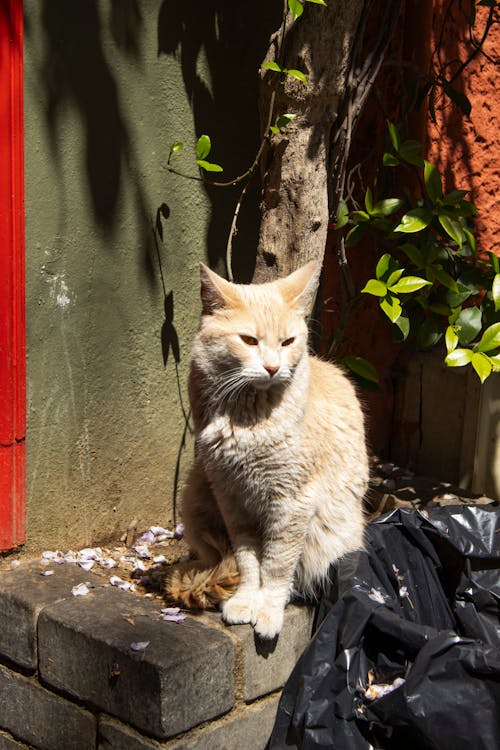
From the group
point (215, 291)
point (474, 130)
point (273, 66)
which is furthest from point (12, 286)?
point (474, 130)

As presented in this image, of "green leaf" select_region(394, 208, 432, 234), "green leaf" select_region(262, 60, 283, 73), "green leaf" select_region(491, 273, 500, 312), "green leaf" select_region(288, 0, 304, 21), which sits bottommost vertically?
"green leaf" select_region(491, 273, 500, 312)

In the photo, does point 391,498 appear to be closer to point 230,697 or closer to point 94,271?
point 230,697

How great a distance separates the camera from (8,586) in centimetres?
281

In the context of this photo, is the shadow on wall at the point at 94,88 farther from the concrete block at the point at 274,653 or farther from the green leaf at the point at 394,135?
the concrete block at the point at 274,653

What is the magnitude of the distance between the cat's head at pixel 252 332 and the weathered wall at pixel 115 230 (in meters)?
0.73

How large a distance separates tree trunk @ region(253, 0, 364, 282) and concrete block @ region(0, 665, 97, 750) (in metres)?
1.71

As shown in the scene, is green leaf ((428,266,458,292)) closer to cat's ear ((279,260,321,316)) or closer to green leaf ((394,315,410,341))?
green leaf ((394,315,410,341))

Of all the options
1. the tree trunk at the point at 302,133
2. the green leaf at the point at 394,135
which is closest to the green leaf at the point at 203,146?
the tree trunk at the point at 302,133

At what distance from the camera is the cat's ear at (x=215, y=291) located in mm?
2502

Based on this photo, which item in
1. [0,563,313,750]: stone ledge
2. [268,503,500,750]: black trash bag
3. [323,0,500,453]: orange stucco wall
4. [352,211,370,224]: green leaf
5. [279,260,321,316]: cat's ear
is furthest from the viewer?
[323,0,500,453]: orange stucco wall

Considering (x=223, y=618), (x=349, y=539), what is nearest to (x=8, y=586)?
(x=223, y=618)

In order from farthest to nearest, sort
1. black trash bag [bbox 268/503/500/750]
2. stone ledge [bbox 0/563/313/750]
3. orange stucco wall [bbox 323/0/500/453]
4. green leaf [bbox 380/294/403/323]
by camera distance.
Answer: orange stucco wall [bbox 323/0/500/453] → green leaf [bbox 380/294/403/323] → stone ledge [bbox 0/563/313/750] → black trash bag [bbox 268/503/500/750]

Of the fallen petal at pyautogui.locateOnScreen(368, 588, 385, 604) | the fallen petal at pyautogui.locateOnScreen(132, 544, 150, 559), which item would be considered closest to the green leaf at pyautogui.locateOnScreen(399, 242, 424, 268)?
the fallen petal at pyautogui.locateOnScreen(368, 588, 385, 604)

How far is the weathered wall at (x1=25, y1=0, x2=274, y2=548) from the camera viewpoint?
9.78ft
